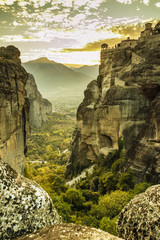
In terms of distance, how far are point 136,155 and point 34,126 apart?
76355mm

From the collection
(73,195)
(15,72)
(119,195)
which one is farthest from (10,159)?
(119,195)

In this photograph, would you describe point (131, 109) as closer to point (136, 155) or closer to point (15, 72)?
point (136, 155)

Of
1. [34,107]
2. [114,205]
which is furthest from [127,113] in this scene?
[34,107]

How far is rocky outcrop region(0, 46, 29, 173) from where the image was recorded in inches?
729

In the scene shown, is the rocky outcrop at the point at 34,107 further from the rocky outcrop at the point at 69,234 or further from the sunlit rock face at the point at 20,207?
the rocky outcrop at the point at 69,234

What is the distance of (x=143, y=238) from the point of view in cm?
Answer: 473

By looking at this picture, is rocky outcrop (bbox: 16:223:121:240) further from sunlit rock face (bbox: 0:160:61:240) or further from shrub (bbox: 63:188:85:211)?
shrub (bbox: 63:188:85:211)

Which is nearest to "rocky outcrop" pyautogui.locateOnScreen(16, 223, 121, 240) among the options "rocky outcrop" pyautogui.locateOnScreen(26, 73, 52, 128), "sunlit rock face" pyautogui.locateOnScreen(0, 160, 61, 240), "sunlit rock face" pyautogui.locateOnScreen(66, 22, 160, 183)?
"sunlit rock face" pyautogui.locateOnScreen(0, 160, 61, 240)

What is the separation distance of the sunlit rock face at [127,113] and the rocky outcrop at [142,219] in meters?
13.7

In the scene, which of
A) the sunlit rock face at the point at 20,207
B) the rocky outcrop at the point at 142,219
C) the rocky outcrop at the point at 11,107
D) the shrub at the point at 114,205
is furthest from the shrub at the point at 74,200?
the sunlit rock face at the point at 20,207

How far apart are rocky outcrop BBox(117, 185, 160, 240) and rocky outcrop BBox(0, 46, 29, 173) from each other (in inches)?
606

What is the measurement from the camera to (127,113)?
27109 mm

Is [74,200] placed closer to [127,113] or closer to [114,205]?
A: [114,205]

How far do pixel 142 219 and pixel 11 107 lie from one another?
1820 centimetres
